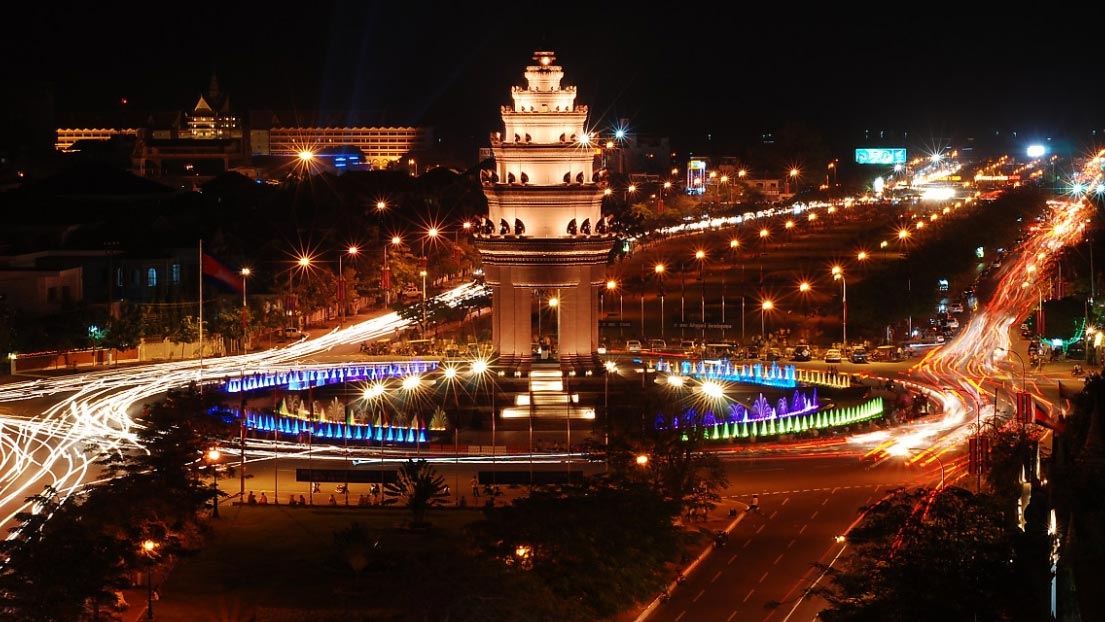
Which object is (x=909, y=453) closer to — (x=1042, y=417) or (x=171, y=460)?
(x=1042, y=417)

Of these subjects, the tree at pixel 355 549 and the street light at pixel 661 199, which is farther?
the street light at pixel 661 199

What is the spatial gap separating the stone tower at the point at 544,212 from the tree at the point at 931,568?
23.5 metres

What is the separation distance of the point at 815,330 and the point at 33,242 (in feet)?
132

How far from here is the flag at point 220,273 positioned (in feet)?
293

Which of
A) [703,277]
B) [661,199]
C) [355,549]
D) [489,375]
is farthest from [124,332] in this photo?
[661,199]

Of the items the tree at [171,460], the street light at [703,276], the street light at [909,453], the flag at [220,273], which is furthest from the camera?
the flag at [220,273]

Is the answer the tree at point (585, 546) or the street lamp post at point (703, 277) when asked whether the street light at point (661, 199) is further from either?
the tree at point (585, 546)

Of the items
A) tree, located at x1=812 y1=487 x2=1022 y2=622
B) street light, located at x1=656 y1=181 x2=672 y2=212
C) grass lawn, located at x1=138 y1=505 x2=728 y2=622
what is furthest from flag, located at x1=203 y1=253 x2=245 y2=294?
street light, located at x1=656 y1=181 x2=672 y2=212

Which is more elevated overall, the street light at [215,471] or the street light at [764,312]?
the street light at [764,312]

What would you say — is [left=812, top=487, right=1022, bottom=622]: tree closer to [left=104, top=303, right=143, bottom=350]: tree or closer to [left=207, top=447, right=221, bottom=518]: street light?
[left=207, top=447, right=221, bottom=518]: street light

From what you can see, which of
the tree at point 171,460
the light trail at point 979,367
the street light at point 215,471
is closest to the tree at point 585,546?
the tree at point 171,460

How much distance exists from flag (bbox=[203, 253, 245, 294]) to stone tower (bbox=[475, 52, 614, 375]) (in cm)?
3170

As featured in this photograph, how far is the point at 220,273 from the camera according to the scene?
89.8 m

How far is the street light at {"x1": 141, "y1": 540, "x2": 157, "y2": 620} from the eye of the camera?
1538 inches
